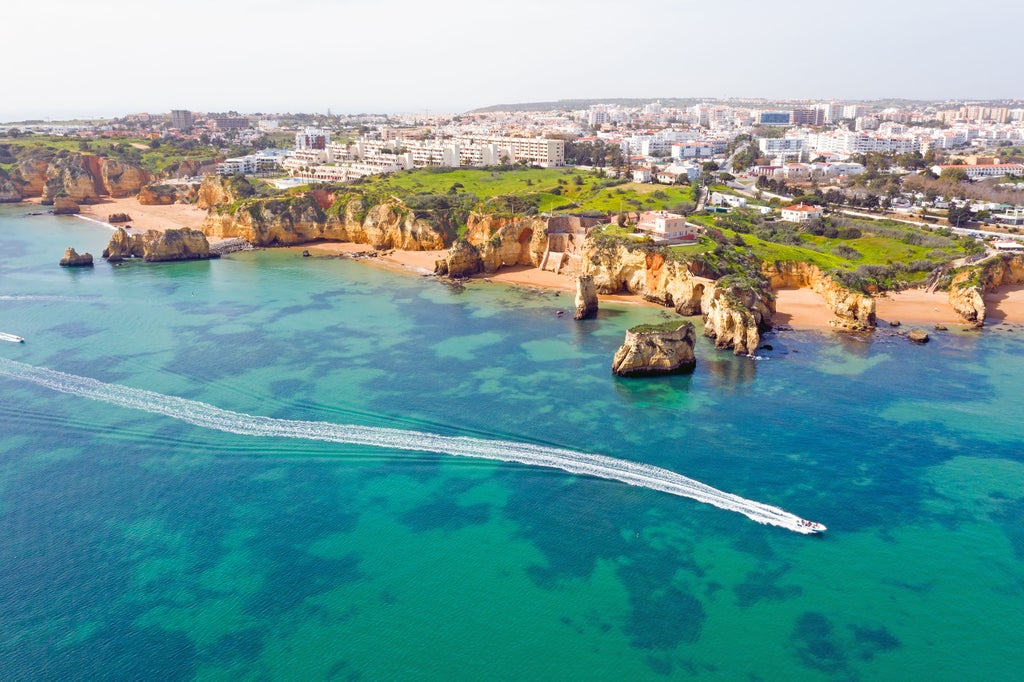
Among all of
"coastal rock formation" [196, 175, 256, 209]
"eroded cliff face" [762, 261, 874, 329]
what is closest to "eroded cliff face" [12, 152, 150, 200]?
"coastal rock formation" [196, 175, 256, 209]

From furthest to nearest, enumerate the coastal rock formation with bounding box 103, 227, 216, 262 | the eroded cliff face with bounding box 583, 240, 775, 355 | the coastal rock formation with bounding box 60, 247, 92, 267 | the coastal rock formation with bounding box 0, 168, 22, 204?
the coastal rock formation with bounding box 0, 168, 22, 204
the coastal rock formation with bounding box 103, 227, 216, 262
the coastal rock formation with bounding box 60, 247, 92, 267
the eroded cliff face with bounding box 583, 240, 775, 355

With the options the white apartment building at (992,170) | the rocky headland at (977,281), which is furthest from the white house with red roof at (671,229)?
the white apartment building at (992,170)

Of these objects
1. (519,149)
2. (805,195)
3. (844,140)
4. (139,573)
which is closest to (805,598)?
(139,573)

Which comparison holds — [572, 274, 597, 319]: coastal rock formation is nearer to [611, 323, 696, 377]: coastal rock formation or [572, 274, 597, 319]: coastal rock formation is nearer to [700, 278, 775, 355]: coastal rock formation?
[700, 278, 775, 355]: coastal rock formation

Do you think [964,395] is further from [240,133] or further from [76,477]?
[240,133]

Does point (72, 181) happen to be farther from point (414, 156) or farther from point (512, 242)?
point (512, 242)

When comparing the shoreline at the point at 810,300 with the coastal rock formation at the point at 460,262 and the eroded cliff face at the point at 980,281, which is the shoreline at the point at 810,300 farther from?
the coastal rock formation at the point at 460,262

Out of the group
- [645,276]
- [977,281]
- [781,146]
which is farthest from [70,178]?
[781,146]
